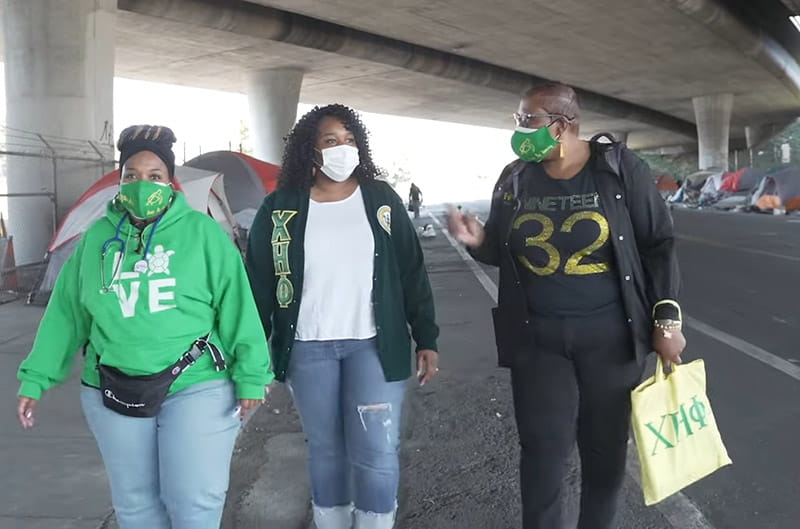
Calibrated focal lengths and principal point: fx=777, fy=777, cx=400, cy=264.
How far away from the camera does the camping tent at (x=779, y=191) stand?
2577 centimetres

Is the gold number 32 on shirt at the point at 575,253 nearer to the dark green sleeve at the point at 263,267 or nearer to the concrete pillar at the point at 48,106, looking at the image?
the dark green sleeve at the point at 263,267

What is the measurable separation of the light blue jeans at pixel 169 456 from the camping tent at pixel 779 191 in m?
26.7

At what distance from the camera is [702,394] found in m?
2.97

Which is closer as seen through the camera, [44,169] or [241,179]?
[44,169]

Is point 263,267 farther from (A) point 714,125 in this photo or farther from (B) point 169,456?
(A) point 714,125

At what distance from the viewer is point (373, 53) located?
27.4 metres

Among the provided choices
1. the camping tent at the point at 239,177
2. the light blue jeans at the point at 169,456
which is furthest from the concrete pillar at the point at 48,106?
the light blue jeans at the point at 169,456

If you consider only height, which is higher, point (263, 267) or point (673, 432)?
point (263, 267)

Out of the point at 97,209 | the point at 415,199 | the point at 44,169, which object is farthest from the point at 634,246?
the point at 415,199

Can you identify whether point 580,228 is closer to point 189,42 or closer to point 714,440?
point 714,440

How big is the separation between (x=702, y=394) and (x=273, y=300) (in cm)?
171

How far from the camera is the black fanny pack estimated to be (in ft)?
8.41

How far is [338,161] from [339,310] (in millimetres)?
600

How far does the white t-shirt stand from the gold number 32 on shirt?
64 centimetres
